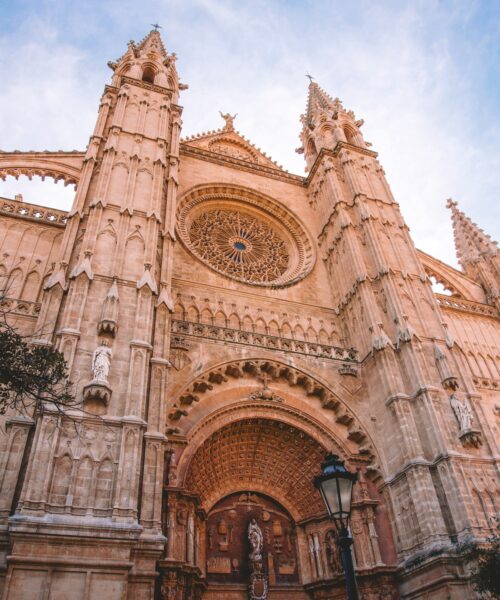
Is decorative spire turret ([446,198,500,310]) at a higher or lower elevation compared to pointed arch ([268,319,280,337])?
higher

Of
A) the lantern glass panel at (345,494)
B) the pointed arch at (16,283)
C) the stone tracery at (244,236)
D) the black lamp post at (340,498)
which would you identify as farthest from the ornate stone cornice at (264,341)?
the lantern glass panel at (345,494)

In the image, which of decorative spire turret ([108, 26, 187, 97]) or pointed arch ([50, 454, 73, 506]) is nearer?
pointed arch ([50, 454, 73, 506])

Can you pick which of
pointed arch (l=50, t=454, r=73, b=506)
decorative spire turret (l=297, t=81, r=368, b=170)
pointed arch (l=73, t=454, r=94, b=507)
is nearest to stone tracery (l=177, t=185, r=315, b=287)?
decorative spire turret (l=297, t=81, r=368, b=170)

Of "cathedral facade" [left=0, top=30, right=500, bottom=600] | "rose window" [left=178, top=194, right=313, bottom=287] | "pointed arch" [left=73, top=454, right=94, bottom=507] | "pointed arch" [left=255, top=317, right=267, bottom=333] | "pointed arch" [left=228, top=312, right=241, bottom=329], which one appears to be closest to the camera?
"pointed arch" [left=73, top=454, right=94, bottom=507]

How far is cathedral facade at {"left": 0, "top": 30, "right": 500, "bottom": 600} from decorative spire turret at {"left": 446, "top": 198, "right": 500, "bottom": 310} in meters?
2.64

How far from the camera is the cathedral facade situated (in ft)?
32.5

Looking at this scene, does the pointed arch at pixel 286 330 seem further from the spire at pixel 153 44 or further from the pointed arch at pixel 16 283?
the spire at pixel 153 44

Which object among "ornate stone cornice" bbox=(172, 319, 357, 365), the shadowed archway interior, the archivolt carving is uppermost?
"ornate stone cornice" bbox=(172, 319, 357, 365)

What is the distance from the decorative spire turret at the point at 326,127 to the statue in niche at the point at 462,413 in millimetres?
13299

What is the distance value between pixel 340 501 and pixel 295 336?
430 inches

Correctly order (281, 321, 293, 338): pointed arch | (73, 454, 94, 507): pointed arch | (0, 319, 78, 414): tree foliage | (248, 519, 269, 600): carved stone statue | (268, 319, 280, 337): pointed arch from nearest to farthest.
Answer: (0, 319, 78, 414): tree foliage < (73, 454, 94, 507): pointed arch < (248, 519, 269, 600): carved stone statue < (268, 319, 280, 337): pointed arch < (281, 321, 293, 338): pointed arch

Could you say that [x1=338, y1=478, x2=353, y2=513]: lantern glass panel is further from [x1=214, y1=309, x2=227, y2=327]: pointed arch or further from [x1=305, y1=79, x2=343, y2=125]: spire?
[x1=305, y1=79, x2=343, y2=125]: spire

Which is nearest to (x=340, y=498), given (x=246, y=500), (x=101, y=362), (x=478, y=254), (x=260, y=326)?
(x=101, y=362)

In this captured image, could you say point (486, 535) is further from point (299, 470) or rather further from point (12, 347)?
point (12, 347)
